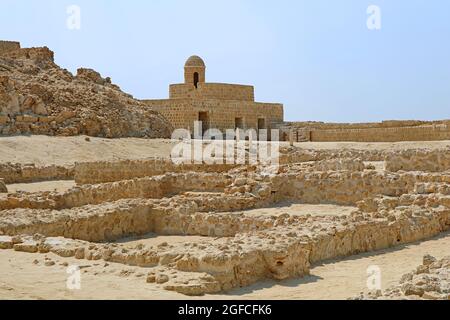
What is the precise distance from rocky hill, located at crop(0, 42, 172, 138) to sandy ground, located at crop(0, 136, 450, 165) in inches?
53.0

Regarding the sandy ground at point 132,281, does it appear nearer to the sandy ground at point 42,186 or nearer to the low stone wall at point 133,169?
the low stone wall at point 133,169

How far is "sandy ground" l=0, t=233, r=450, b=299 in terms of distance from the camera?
6.17 m

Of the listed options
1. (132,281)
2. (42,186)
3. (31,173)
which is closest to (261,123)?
(31,173)

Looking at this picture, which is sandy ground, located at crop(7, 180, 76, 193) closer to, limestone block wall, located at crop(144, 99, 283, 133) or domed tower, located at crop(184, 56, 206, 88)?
limestone block wall, located at crop(144, 99, 283, 133)

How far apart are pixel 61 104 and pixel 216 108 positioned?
25.4ft

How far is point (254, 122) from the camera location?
32.6 m

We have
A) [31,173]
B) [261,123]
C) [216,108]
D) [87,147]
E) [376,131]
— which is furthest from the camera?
[261,123]

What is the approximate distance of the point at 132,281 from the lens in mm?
6789

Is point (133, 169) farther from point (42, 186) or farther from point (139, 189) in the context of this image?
point (139, 189)

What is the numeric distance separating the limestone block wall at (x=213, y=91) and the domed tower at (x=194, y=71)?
1.15m
